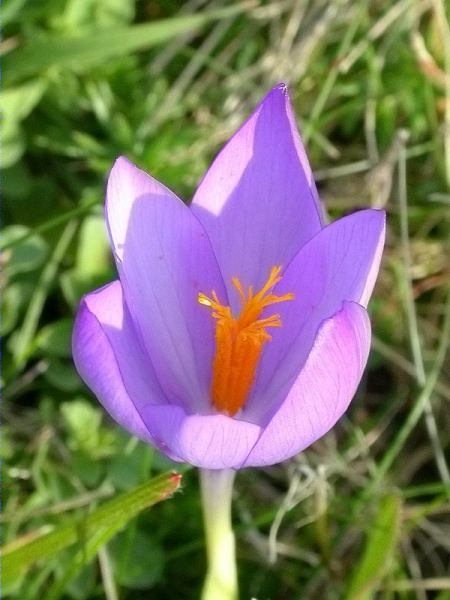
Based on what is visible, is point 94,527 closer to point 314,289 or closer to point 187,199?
point 314,289

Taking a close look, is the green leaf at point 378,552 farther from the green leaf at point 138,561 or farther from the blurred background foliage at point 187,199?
the green leaf at point 138,561

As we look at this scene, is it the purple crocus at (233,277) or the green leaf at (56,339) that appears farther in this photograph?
the green leaf at (56,339)

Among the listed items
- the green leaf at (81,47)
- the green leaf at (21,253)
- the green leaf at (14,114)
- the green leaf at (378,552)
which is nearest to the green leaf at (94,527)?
the green leaf at (378,552)

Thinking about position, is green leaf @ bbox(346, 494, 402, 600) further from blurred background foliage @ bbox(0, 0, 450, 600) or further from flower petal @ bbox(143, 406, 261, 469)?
flower petal @ bbox(143, 406, 261, 469)

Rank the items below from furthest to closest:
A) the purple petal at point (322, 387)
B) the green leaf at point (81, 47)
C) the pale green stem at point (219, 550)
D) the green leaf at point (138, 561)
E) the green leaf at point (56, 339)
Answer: the green leaf at point (81, 47) → the green leaf at point (56, 339) → the green leaf at point (138, 561) → the pale green stem at point (219, 550) → the purple petal at point (322, 387)

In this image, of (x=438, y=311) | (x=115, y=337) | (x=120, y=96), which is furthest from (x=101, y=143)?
(x=115, y=337)

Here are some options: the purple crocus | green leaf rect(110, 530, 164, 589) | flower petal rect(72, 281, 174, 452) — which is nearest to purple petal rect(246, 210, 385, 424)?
the purple crocus

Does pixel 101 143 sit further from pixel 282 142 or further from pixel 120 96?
pixel 282 142
